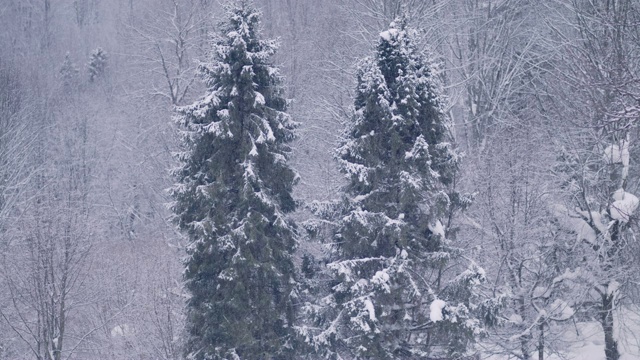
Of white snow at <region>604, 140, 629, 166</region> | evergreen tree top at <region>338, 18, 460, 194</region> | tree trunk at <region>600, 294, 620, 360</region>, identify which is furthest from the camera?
tree trunk at <region>600, 294, 620, 360</region>

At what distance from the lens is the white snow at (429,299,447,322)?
478 inches

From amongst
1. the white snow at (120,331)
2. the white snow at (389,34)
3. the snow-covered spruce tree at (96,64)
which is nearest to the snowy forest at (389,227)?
the white snow at (389,34)

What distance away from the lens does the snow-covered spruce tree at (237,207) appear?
42.9 ft

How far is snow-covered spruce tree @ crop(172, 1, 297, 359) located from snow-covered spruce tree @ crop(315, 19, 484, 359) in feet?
4.50

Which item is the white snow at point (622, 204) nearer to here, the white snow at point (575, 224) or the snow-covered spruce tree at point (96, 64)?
the white snow at point (575, 224)

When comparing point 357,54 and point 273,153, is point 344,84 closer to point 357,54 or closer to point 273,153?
point 357,54

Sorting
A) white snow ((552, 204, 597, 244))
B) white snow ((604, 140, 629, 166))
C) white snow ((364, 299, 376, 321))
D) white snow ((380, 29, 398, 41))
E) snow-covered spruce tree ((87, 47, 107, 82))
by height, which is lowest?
white snow ((364, 299, 376, 321))

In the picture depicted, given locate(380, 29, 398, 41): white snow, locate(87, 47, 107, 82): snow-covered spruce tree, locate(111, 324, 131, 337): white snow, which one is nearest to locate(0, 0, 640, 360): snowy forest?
locate(380, 29, 398, 41): white snow

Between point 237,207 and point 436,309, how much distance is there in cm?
469

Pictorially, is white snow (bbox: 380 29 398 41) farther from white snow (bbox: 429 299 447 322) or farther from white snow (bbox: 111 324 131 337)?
white snow (bbox: 111 324 131 337)

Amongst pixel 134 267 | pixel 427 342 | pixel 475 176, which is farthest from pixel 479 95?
pixel 134 267

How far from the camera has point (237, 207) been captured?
13500 mm

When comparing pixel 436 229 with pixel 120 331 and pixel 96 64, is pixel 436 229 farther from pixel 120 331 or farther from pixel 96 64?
pixel 96 64

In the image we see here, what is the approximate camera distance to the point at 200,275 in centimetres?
1369
